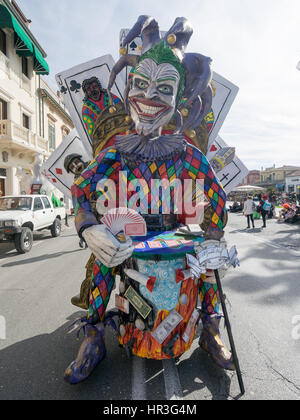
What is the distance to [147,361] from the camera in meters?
2.09

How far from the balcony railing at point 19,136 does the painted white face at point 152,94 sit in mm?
12821

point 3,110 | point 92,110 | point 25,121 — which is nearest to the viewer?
point 92,110

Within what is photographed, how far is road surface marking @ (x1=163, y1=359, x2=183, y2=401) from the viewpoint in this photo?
5.66 ft

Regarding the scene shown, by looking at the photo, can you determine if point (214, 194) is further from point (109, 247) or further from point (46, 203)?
point (46, 203)

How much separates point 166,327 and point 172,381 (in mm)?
435

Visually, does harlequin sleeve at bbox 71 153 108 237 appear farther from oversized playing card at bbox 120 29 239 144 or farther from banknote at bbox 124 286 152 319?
oversized playing card at bbox 120 29 239 144

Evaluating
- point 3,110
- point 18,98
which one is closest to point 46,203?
point 3,110

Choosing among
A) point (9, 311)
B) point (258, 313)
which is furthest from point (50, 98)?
point (258, 313)

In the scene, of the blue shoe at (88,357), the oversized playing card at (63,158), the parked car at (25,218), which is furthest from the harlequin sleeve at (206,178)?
the parked car at (25,218)

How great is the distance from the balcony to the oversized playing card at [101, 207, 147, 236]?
13125mm

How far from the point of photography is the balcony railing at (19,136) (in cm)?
1267

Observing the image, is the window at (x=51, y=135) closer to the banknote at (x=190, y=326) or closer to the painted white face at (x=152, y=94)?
the painted white face at (x=152, y=94)

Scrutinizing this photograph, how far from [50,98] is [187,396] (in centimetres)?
2022

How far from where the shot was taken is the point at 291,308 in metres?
3.23
